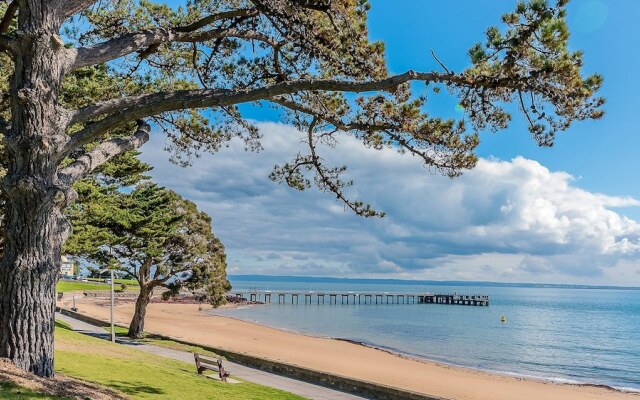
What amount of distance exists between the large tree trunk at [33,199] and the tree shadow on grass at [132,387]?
3079mm

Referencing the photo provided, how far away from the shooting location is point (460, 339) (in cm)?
4506

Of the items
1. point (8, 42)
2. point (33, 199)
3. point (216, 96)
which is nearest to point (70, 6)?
point (8, 42)

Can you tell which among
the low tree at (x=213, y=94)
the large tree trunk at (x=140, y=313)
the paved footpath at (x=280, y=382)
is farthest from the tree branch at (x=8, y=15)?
the large tree trunk at (x=140, y=313)

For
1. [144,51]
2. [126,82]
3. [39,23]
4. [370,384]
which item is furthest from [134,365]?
[39,23]

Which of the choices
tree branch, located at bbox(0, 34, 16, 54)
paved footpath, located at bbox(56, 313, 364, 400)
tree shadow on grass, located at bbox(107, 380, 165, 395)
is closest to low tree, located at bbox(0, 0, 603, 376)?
tree branch, located at bbox(0, 34, 16, 54)

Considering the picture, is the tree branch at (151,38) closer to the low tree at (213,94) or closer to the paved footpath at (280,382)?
the low tree at (213,94)

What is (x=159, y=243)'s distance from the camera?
24.1 meters

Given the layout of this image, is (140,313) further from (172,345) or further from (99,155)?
(99,155)

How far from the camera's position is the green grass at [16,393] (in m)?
5.34

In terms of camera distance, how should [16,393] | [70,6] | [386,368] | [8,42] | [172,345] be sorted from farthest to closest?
[386,368] → [172,345] → [70,6] → [8,42] → [16,393]

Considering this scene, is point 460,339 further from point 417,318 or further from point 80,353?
point 80,353

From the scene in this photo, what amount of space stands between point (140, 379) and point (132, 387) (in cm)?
117

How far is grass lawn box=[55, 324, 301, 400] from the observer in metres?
9.67

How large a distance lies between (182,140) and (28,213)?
4.20 meters
